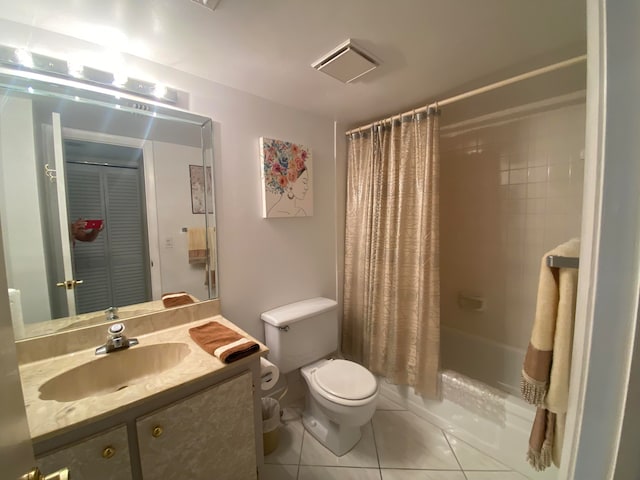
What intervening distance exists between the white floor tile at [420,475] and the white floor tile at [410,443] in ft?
0.08

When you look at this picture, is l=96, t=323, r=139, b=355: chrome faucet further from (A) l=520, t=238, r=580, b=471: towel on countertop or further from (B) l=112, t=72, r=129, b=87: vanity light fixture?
(A) l=520, t=238, r=580, b=471: towel on countertop

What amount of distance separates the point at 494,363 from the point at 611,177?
2.03 metres

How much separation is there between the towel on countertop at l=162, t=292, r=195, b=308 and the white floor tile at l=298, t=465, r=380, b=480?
1.14m

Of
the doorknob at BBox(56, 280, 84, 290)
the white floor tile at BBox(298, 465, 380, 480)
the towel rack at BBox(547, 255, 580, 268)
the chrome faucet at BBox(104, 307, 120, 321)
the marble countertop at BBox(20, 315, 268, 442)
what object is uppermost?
the towel rack at BBox(547, 255, 580, 268)

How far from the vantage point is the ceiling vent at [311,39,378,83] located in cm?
114

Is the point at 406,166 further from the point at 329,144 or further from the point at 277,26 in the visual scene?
the point at 277,26

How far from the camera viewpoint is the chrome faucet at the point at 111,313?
117 centimetres

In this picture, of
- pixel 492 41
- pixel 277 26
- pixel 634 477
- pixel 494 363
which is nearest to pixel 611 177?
pixel 634 477

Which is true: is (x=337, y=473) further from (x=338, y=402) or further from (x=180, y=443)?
(x=180, y=443)

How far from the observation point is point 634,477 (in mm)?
464

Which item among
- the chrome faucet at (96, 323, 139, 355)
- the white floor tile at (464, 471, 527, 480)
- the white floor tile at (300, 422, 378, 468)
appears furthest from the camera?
the white floor tile at (300, 422, 378, 468)

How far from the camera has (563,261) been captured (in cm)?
75

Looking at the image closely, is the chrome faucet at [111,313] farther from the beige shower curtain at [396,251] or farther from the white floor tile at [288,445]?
the beige shower curtain at [396,251]

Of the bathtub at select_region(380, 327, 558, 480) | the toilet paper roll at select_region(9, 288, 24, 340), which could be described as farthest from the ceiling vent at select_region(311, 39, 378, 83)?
the bathtub at select_region(380, 327, 558, 480)
